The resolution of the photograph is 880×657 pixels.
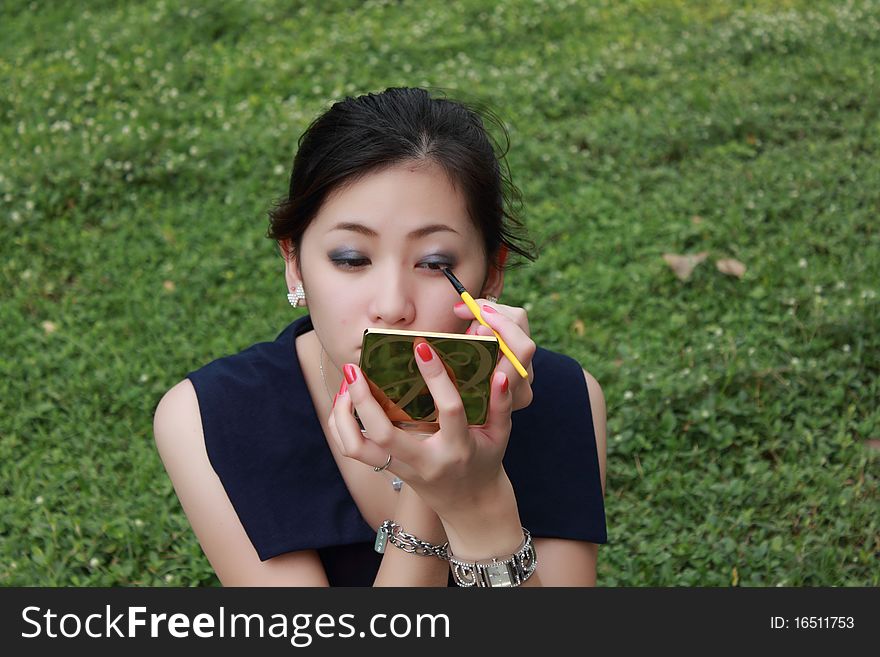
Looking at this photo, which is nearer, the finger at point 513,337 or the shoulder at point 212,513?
the finger at point 513,337

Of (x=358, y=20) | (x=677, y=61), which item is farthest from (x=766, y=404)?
(x=358, y=20)

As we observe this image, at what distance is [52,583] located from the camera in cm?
309

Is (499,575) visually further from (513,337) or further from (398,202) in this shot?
(398,202)

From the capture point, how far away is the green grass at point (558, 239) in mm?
3365

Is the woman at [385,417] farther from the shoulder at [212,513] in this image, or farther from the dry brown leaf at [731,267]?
the dry brown leaf at [731,267]

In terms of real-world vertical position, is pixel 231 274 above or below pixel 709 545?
above

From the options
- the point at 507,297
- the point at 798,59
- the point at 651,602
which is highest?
the point at 798,59

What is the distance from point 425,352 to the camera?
5.44 feet

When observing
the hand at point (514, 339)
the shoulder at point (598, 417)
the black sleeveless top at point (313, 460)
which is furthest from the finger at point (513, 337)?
the shoulder at point (598, 417)

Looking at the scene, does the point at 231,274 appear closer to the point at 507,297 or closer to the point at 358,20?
the point at 507,297

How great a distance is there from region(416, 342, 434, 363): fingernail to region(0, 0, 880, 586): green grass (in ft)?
5.82

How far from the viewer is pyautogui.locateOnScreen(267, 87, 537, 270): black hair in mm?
2129

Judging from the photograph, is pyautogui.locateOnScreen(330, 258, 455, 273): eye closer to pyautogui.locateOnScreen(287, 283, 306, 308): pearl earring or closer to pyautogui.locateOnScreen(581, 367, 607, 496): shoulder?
pyautogui.locateOnScreen(287, 283, 306, 308): pearl earring

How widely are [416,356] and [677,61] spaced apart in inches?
211
